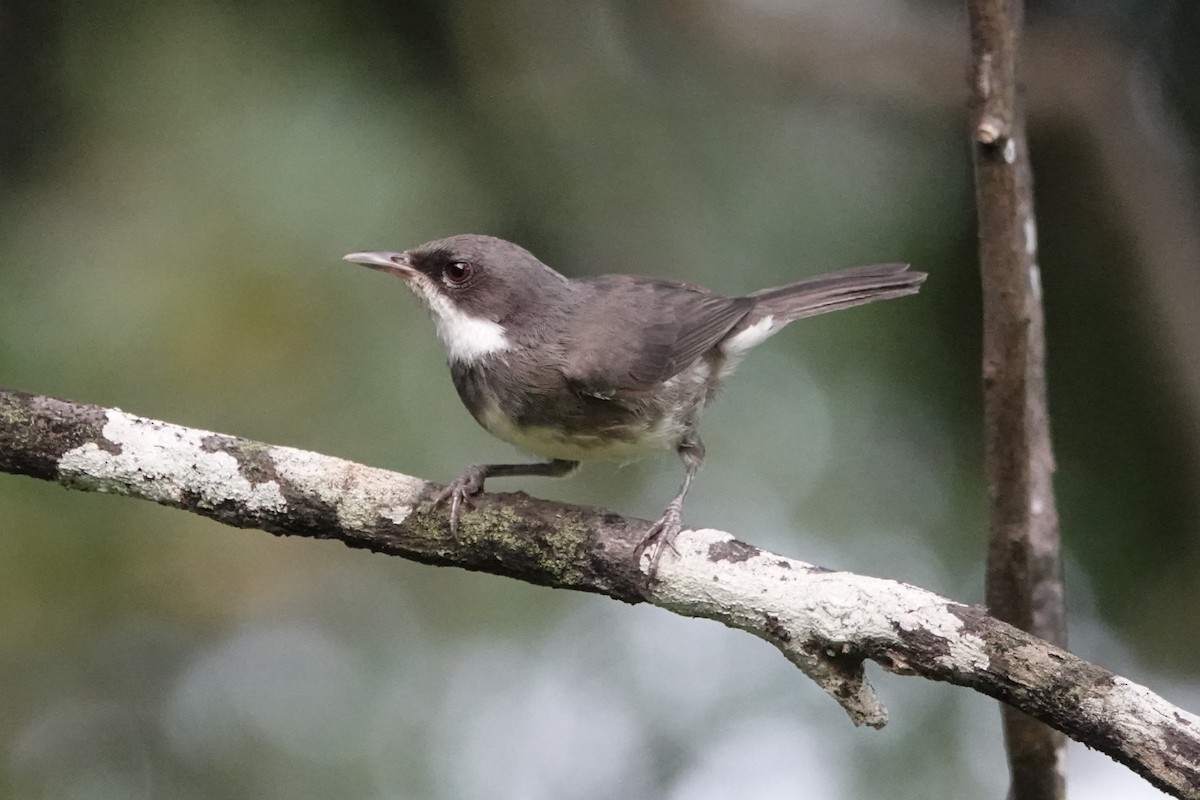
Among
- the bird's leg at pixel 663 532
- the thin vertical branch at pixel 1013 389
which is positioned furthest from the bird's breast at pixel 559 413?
the thin vertical branch at pixel 1013 389

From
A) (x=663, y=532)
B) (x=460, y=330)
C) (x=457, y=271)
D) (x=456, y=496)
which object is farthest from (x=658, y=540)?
(x=457, y=271)

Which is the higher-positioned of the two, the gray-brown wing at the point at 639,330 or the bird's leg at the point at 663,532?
the gray-brown wing at the point at 639,330

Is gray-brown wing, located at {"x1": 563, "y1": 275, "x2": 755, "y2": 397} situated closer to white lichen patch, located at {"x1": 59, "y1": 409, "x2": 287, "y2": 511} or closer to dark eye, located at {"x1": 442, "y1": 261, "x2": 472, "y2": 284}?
dark eye, located at {"x1": 442, "y1": 261, "x2": 472, "y2": 284}

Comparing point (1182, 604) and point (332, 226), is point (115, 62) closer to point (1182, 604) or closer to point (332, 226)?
point (332, 226)

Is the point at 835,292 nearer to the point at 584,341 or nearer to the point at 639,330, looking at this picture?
the point at 639,330

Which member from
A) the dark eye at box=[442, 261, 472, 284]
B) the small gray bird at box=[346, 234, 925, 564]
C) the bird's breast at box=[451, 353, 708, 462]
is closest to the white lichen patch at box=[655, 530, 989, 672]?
the small gray bird at box=[346, 234, 925, 564]

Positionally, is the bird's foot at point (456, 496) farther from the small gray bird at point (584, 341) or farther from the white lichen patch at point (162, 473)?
the white lichen patch at point (162, 473)

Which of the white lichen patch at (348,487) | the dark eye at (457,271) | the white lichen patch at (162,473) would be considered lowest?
the white lichen patch at (162,473)
